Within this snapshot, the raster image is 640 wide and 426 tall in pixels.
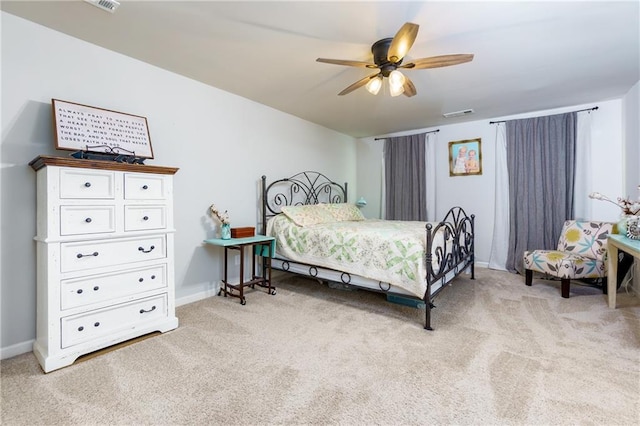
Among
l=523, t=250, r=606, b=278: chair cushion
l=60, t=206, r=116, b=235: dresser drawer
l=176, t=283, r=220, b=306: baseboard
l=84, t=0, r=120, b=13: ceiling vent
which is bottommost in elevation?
l=176, t=283, r=220, b=306: baseboard

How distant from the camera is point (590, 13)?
1.97m

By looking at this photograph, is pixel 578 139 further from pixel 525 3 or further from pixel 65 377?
pixel 65 377

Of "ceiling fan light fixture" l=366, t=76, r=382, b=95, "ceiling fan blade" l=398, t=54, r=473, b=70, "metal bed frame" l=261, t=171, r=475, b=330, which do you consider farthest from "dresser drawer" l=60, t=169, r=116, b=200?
"ceiling fan blade" l=398, t=54, r=473, b=70

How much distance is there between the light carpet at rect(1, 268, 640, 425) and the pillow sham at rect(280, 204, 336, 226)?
3.66 ft

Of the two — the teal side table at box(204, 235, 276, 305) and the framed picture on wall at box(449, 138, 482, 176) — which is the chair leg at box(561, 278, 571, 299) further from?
the teal side table at box(204, 235, 276, 305)

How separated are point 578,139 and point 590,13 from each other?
248cm

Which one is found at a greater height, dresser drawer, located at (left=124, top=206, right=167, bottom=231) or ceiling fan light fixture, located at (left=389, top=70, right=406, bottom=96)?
ceiling fan light fixture, located at (left=389, top=70, right=406, bottom=96)

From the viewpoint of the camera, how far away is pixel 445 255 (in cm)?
268

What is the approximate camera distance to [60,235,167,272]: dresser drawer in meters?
1.89

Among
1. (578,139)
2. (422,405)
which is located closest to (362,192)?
(578,139)

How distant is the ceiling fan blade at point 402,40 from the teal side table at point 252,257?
2160mm

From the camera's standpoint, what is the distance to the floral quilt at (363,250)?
2383mm

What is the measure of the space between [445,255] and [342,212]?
1824mm

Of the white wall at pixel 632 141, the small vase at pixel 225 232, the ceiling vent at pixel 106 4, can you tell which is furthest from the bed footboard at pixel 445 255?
the ceiling vent at pixel 106 4
